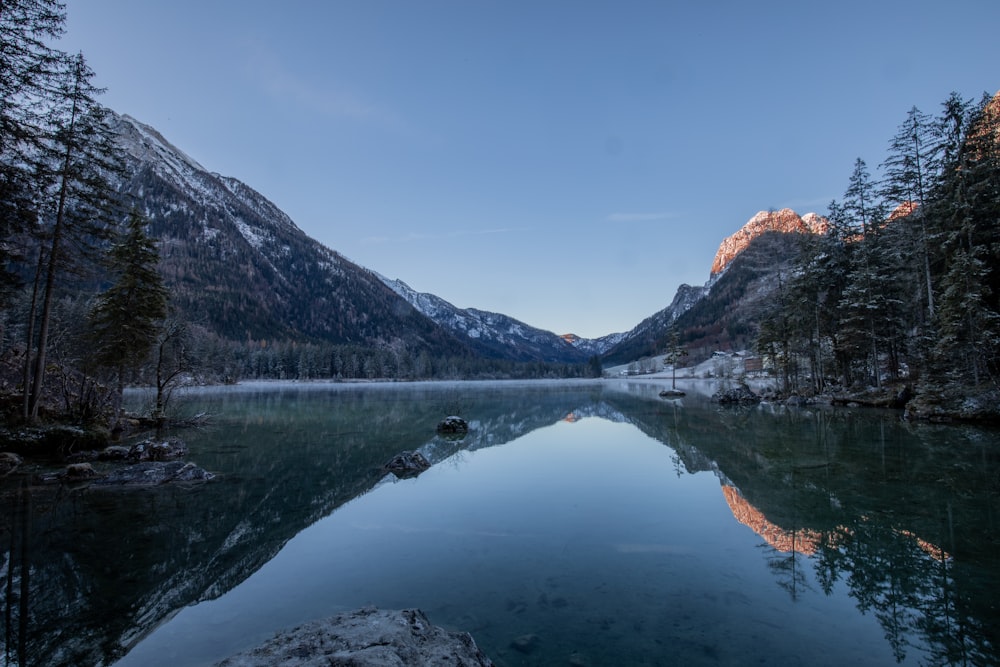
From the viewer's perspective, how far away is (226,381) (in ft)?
319

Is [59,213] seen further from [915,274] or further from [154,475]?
[915,274]

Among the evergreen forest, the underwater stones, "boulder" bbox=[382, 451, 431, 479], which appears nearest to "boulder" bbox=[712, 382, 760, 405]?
the evergreen forest

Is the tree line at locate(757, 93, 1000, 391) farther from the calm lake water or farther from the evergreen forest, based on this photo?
the calm lake water

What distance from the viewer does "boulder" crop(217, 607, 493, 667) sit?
3.60 m

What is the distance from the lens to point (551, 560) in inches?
300

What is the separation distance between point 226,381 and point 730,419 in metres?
Answer: 100

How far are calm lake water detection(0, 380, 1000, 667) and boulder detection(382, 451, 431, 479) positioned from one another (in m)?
0.68

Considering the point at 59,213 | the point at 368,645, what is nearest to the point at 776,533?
the point at 368,645

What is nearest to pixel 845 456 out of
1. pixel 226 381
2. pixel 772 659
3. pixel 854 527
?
pixel 854 527

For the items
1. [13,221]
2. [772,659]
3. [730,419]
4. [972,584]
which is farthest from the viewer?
[730,419]

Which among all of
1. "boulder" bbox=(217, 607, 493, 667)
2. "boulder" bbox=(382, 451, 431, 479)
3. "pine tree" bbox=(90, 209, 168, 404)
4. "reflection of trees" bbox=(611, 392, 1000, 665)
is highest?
"pine tree" bbox=(90, 209, 168, 404)

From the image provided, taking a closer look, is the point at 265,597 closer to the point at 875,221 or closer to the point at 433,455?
the point at 433,455

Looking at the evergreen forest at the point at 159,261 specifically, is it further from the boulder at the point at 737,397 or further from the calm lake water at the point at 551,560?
the calm lake water at the point at 551,560

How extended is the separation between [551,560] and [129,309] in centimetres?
2704
